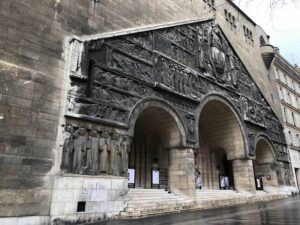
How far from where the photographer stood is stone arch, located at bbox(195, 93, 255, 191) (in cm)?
1642

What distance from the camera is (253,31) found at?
24.6 metres

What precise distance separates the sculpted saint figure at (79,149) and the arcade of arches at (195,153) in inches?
137

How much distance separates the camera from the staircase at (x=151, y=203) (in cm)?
899

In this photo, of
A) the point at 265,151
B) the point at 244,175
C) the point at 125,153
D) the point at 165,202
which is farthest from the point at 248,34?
the point at 125,153

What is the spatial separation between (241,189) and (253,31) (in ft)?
48.1

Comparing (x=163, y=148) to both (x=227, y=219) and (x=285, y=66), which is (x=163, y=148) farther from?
(x=285, y=66)

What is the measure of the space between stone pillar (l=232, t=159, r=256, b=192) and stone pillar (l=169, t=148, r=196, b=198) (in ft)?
18.3

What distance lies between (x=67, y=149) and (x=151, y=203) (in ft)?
11.7

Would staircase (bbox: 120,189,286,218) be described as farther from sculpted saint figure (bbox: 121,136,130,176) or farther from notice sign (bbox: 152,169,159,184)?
notice sign (bbox: 152,169,159,184)

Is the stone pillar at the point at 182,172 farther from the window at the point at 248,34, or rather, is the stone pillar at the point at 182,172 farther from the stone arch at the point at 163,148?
the window at the point at 248,34

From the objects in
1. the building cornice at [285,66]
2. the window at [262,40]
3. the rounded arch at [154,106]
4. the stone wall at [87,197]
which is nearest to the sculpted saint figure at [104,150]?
the stone wall at [87,197]

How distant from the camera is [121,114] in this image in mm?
9945

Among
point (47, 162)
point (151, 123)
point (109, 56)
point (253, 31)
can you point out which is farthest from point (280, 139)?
point (47, 162)

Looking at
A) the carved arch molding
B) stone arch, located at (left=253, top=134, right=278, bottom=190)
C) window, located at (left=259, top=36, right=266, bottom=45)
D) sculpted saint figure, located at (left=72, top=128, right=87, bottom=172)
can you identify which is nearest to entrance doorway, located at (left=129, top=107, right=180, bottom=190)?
the carved arch molding
